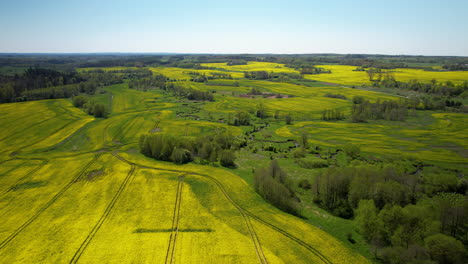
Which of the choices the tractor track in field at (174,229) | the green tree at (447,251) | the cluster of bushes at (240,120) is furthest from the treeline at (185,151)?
the green tree at (447,251)

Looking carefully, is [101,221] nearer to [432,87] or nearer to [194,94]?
[194,94]

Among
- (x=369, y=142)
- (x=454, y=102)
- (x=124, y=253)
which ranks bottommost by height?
(x=124, y=253)

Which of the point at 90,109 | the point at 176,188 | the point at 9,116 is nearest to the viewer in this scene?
the point at 176,188

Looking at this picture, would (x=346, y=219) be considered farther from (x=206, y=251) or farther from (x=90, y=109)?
(x=90, y=109)

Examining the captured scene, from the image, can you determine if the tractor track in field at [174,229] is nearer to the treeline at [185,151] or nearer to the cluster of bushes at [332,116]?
the treeline at [185,151]

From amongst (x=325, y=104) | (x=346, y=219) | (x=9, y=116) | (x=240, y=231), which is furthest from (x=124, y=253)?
(x=325, y=104)
